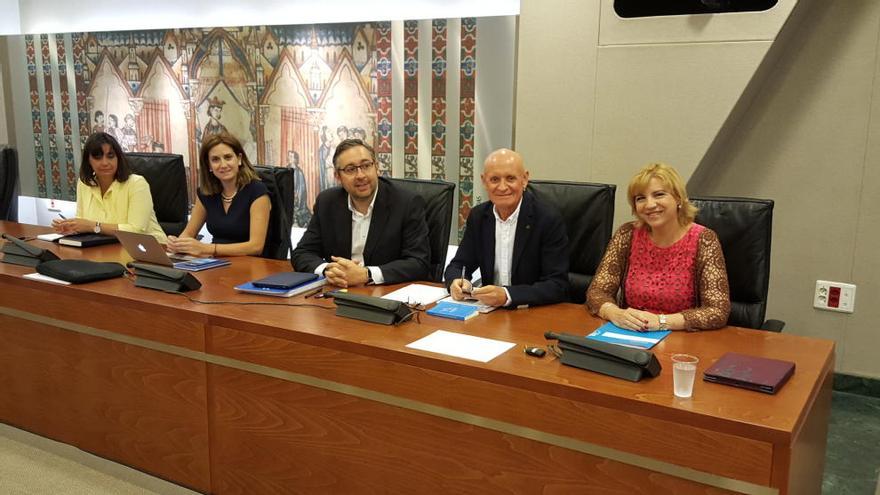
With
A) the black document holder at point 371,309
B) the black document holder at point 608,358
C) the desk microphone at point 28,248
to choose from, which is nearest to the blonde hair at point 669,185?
the black document holder at point 608,358

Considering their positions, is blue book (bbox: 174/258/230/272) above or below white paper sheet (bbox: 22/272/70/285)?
above

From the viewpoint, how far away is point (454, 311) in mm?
2242

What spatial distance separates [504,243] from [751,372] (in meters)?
1.09

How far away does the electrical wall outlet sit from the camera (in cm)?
327

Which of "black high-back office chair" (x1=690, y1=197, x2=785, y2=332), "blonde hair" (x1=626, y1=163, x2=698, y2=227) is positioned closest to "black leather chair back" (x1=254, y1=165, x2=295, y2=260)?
"blonde hair" (x1=626, y1=163, x2=698, y2=227)

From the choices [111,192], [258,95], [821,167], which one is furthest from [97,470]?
[821,167]

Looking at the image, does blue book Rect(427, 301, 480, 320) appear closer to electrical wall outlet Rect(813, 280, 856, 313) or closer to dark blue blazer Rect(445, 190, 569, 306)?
dark blue blazer Rect(445, 190, 569, 306)

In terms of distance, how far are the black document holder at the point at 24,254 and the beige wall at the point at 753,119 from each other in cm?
214

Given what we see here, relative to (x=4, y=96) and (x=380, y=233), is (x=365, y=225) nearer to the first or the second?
(x=380, y=233)

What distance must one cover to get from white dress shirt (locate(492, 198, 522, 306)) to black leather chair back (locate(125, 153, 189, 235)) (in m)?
1.98

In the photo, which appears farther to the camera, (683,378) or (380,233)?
(380,233)

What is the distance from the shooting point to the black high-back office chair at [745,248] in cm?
240

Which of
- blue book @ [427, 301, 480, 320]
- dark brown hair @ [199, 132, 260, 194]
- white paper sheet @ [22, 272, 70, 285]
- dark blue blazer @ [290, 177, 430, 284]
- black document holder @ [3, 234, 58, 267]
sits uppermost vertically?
dark brown hair @ [199, 132, 260, 194]

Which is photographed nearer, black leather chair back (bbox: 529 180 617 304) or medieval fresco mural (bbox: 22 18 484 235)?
black leather chair back (bbox: 529 180 617 304)
